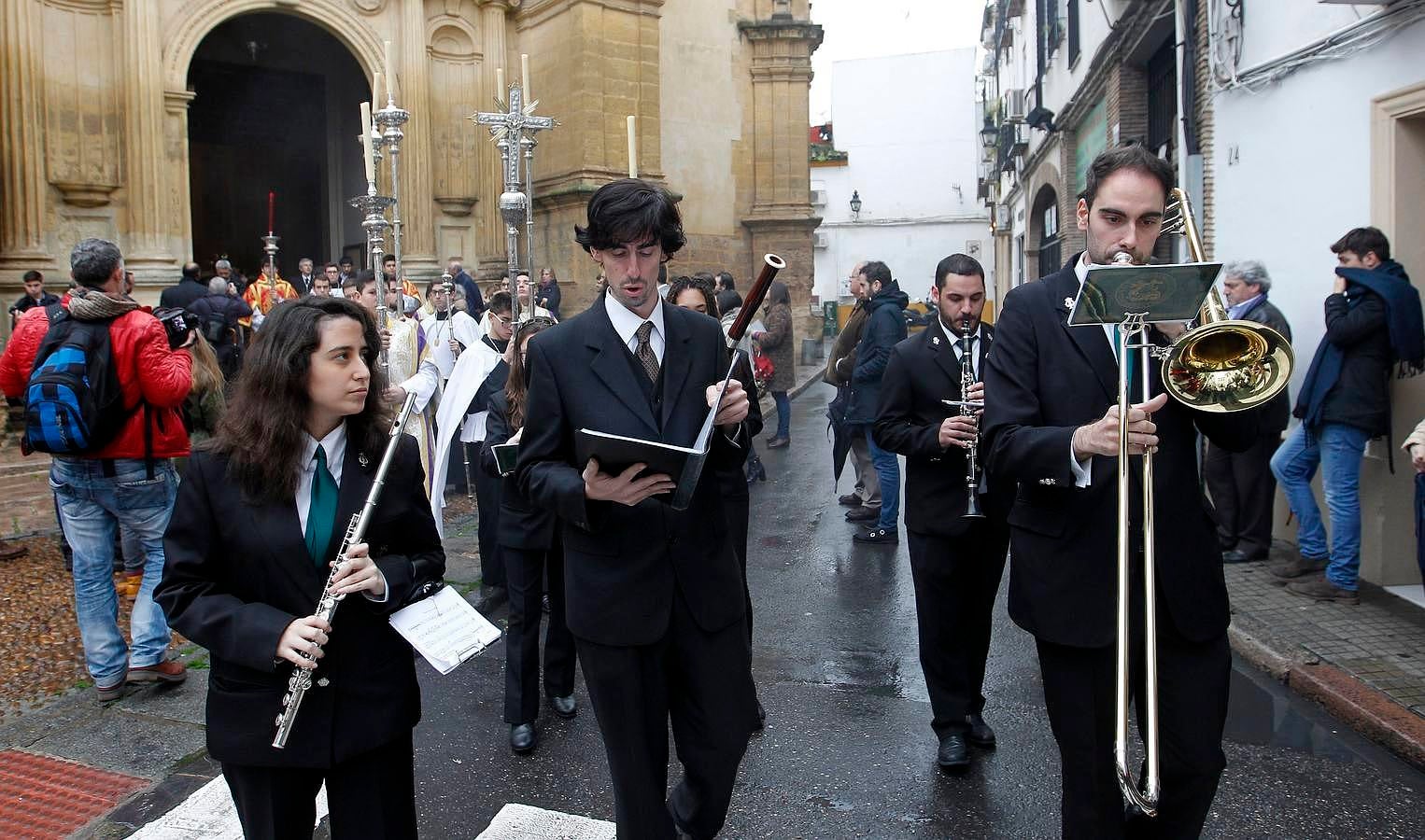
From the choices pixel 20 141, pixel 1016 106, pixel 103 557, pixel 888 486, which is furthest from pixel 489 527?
pixel 1016 106

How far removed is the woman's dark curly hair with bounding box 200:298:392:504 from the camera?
258 centimetres

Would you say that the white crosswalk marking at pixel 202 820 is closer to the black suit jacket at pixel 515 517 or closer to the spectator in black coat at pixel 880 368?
the black suit jacket at pixel 515 517

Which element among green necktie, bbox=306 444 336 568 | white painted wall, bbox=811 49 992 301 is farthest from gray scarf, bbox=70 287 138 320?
white painted wall, bbox=811 49 992 301

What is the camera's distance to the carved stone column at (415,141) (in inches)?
651

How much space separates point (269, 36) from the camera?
20891 mm

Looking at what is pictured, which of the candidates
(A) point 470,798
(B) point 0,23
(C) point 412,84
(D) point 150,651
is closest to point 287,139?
(C) point 412,84

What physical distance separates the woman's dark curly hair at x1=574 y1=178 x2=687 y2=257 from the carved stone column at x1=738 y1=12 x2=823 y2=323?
1823cm

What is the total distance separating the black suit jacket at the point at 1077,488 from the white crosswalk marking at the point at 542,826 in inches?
70.1

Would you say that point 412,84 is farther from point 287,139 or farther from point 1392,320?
point 1392,320

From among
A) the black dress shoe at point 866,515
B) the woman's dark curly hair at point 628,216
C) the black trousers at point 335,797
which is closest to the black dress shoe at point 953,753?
the black trousers at point 335,797

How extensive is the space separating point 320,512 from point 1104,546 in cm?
200

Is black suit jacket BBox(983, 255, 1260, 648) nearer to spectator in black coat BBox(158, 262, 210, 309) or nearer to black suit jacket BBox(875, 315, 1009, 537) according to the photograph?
black suit jacket BBox(875, 315, 1009, 537)

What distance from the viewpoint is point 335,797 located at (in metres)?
2.67

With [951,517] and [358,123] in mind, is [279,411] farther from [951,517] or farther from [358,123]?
[358,123]
